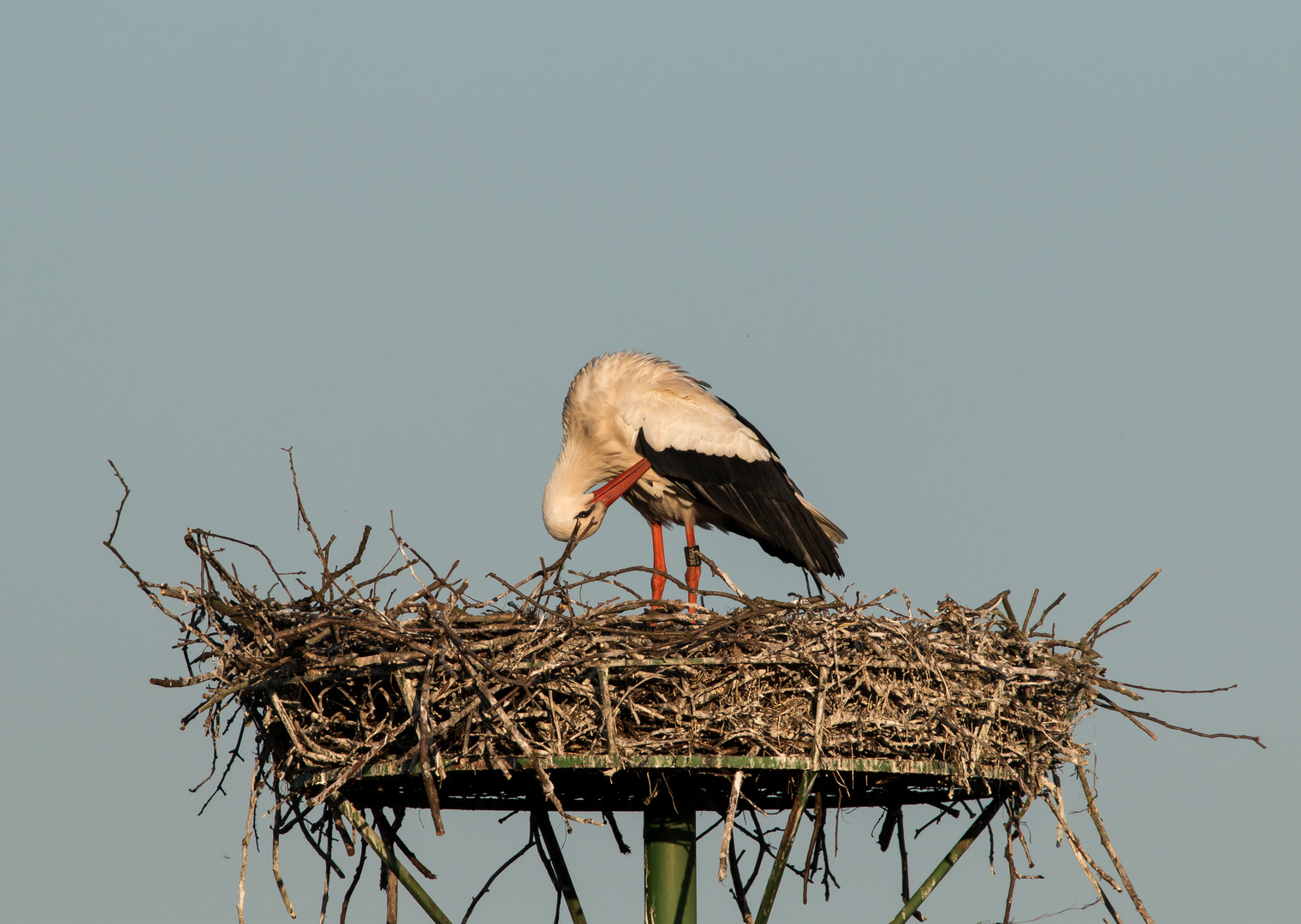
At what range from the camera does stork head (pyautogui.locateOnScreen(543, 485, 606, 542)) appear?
9.19 meters

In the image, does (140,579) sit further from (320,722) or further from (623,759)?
(623,759)

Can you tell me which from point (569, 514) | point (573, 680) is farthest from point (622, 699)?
point (569, 514)

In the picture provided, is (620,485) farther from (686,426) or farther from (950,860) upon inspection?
(950,860)

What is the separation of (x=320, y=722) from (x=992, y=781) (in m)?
2.81

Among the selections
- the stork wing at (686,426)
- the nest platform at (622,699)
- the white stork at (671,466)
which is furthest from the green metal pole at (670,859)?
the stork wing at (686,426)

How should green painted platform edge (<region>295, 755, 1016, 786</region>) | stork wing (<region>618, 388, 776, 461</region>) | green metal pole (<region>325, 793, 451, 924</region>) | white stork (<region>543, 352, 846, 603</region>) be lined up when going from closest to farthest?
green painted platform edge (<region>295, 755, 1016, 786</region>) → green metal pole (<region>325, 793, 451, 924</region>) → white stork (<region>543, 352, 846, 603</region>) → stork wing (<region>618, 388, 776, 461</region>)

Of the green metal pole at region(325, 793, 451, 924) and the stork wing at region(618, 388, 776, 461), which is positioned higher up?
the stork wing at region(618, 388, 776, 461)

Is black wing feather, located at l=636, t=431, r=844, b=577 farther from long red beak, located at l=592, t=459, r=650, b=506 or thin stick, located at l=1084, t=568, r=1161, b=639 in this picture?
thin stick, located at l=1084, t=568, r=1161, b=639

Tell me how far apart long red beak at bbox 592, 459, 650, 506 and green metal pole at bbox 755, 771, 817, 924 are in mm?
3256

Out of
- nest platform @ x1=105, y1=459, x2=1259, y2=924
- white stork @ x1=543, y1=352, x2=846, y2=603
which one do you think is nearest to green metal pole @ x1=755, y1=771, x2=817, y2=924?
nest platform @ x1=105, y1=459, x2=1259, y2=924

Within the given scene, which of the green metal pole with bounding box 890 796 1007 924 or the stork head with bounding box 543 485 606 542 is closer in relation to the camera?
the green metal pole with bounding box 890 796 1007 924

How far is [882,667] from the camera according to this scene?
6.27 m

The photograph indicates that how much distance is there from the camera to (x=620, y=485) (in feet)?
31.0

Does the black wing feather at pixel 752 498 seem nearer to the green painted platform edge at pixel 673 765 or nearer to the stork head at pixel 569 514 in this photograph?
the stork head at pixel 569 514
